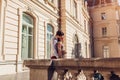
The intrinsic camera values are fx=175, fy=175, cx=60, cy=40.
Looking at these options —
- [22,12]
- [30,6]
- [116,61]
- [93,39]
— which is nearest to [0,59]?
[22,12]

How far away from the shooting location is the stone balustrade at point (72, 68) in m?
2.57

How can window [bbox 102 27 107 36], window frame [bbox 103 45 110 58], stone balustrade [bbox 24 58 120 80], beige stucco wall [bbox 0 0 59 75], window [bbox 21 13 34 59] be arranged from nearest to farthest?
stone balustrade [bbox 24 58 120 80] → beige stucco wall [bbox 0 0 59 75] → window [bbox 21 13 34 59] → window frame [bbox 103 45 110 58] → window [bbox 102 27 107 36]

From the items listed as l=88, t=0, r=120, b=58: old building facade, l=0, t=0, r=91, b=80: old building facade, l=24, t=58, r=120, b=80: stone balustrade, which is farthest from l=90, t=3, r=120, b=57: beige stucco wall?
l=24, t=58, r=120, b=80: stone balustrade

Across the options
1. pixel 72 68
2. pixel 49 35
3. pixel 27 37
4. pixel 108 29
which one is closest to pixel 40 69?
pixel 72 68

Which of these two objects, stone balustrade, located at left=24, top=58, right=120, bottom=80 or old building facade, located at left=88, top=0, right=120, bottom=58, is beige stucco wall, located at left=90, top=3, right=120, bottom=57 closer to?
old building facade, located at left=88, top=0, right=120, bottom=58

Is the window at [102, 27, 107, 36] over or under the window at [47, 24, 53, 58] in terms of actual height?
over

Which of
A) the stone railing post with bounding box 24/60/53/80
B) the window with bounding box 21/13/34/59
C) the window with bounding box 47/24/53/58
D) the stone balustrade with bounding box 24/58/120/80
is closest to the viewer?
the stone balustrade with bounding box 24/58/120/80

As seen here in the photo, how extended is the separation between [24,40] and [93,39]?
2538 centimetres

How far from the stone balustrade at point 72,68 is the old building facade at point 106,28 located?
29.1 meters

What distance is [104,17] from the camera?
3244 centimetres

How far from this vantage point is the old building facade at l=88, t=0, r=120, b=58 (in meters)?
31.2

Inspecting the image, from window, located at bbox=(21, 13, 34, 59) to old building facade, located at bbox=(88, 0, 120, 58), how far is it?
23.6 metres

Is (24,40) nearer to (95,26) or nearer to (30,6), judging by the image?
(30,6)

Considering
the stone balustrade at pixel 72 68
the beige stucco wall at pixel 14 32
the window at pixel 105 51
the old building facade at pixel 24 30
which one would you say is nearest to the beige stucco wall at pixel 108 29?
the window at pixel 105 51
